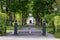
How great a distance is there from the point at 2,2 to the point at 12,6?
3250mm

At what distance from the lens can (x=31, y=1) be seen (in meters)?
49.2

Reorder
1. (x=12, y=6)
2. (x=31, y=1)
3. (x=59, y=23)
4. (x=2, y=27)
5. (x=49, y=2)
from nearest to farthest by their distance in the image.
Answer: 1. (x=59, y=23)
2. (x=2, y=27)
3. (x=49, y=2)
4. (x=12, y=6)
5. (x=31, y=1)

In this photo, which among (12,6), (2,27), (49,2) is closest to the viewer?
(2,27)

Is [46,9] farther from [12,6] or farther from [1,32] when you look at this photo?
[1,32]

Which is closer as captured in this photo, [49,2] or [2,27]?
[2,27]

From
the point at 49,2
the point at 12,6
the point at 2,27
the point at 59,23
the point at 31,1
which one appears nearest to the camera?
the point at 59,23

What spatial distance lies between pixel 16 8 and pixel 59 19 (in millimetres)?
25547

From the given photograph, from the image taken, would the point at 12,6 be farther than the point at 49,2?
Yes

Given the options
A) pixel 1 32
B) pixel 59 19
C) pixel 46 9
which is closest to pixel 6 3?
pixel 46 9

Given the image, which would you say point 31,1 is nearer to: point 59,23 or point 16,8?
point 16,8

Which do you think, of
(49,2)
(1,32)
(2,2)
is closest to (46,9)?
(49,2)

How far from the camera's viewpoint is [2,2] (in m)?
43.2

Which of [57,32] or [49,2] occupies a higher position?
[49,2]

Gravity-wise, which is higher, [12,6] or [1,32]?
[12,6]
